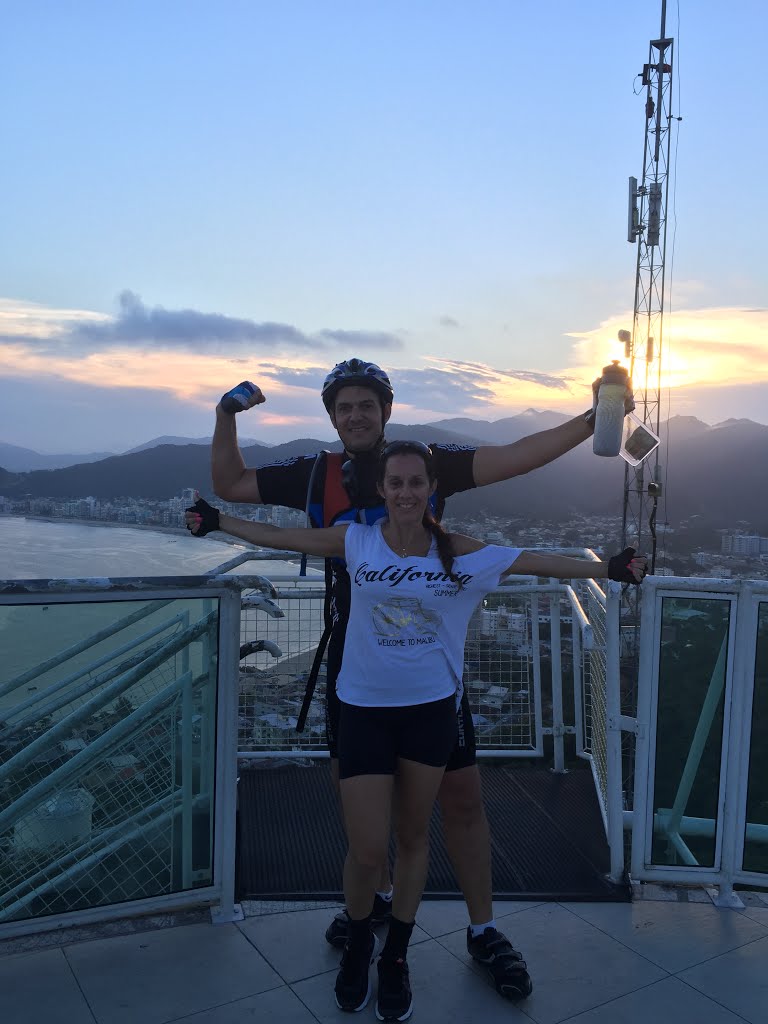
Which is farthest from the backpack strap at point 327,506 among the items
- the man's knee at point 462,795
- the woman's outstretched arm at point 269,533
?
the man's knee at point 462,795

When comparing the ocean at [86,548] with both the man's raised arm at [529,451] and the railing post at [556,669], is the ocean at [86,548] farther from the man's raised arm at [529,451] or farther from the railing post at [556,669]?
the man's raised arm at [529,451]

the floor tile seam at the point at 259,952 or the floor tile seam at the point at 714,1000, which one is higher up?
the floor tile seam at the point at 714,1000

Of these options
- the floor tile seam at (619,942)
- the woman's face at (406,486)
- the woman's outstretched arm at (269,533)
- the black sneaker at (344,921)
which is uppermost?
the woman's face at (406,486)

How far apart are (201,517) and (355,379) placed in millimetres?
670

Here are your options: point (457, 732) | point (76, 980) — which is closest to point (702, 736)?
point (457, 732)

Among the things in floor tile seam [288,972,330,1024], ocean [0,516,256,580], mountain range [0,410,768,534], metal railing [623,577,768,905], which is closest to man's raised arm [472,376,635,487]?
metal railing [623,577,768,905]

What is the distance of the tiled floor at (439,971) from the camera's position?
2.31m

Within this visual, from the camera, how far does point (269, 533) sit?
249 centimetres

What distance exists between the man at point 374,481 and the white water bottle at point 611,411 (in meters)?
0.09

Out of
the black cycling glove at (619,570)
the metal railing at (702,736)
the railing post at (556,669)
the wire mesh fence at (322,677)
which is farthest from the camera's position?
the railing post at (556,669)

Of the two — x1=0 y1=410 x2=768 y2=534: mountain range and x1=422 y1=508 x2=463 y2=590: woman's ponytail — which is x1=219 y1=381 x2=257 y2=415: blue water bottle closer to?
x1=422 y1=508 x2=463 y2=590: woman's ponytail

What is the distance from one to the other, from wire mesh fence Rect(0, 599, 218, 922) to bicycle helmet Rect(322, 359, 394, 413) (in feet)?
2.82

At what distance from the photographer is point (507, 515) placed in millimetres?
17094

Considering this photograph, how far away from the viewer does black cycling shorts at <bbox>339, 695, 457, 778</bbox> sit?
7.40ft
